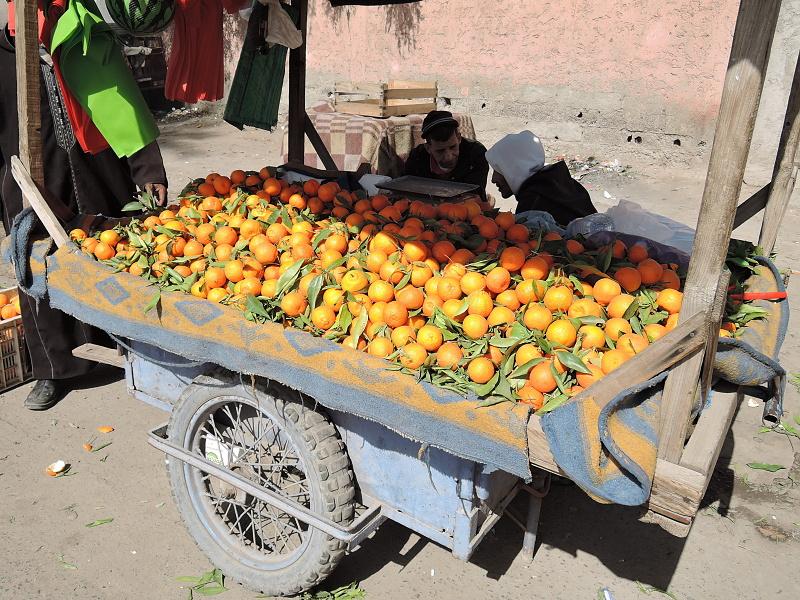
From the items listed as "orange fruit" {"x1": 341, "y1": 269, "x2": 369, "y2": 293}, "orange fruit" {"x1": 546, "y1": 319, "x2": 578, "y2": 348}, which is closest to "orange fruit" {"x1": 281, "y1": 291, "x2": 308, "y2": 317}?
"orange fruit" {"x1": 341, "y1": 269, "x2": 369, "y2": 293}

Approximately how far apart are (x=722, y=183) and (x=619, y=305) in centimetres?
62

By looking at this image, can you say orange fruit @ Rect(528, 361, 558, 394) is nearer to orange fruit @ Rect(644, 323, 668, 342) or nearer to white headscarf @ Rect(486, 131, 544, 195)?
orange fruit @ Rect(644, 323, 668, 342)

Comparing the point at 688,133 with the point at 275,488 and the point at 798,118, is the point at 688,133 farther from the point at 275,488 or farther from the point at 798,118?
the point at 275,488

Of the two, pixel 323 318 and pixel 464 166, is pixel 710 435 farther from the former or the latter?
pixel 464 166

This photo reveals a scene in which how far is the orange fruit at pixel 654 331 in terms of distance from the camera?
6.28 ft

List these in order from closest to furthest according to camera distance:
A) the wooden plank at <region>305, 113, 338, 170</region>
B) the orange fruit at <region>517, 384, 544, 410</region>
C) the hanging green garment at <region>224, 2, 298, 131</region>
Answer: the orange fruit at <region>517, 384, 544, 410</region>
the hanging green garment at <region>224, 2, 298, 131</region>
the wooden plank at <region>305, 113, 338, 170</region>

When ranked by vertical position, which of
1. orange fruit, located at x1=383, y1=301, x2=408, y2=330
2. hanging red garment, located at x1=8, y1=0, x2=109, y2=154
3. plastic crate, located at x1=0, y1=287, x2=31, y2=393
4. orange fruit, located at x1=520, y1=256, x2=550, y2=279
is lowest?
plastic crate, located at x1=0, y1=287, x2=31, y2=393

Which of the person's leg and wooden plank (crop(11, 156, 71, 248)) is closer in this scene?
wooden plank (crop(11, 156, 71, 248))

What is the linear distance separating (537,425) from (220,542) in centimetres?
155

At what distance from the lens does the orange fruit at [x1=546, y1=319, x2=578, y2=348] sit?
1.93m

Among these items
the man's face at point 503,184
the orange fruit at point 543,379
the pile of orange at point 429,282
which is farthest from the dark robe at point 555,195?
the orange fruit at point 543,379

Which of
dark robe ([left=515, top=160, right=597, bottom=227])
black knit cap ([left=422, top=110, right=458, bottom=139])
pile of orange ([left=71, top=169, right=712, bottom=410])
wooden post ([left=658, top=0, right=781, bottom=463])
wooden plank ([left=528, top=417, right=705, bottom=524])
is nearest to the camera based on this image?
wooden post ([left=658, top=0, right=781, bottom=463])

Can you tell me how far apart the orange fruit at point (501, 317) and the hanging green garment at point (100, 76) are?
1.92 meters

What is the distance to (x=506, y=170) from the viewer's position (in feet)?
12.3
